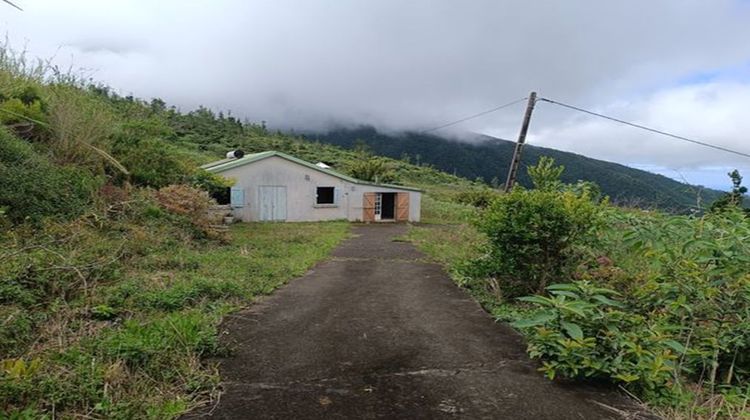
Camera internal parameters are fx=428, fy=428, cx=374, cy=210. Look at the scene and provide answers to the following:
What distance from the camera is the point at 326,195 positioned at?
69.8 feet

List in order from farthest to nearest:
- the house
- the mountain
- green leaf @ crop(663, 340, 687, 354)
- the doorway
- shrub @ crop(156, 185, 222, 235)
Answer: the mountain
the doorway
the house
shrub @ crop(156, 185, 222, 235)
green leaf @ crop(663, 340, 687, 354)

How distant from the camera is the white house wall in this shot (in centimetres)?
1925

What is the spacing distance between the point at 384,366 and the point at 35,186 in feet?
23.5

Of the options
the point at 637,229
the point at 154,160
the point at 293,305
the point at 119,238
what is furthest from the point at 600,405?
the point at 154,160

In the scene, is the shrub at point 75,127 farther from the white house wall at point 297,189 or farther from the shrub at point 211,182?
the white house wall at point 297,189

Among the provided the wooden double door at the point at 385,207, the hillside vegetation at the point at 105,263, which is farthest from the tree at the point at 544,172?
the wooden double door at the point at 385,207

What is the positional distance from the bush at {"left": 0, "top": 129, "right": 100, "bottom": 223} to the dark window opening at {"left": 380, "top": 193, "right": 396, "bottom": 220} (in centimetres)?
1580

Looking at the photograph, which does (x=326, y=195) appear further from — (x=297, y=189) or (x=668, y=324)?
(x=668, y=324)

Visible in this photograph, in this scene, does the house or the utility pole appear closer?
the utility pole

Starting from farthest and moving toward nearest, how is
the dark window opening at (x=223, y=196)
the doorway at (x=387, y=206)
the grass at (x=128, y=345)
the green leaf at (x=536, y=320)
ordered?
the doorway at (x=387, y=206), the dark window opening at (x=223, y=196), the green leaf at (x=536, y=320), the grass at (x=128, y=345)

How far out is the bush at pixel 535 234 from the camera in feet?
17.4

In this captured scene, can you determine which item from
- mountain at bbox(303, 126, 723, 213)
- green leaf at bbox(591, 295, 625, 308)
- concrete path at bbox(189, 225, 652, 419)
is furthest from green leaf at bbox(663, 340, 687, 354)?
mountain at bbox(303, 126, 723, 213)

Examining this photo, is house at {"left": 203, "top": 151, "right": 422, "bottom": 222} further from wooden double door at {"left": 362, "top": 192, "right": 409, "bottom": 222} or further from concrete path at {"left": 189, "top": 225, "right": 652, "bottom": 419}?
concrete path at {"left": 189, "top": 225, "right": 652, "bottom": 419}

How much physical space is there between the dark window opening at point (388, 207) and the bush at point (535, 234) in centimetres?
1688
